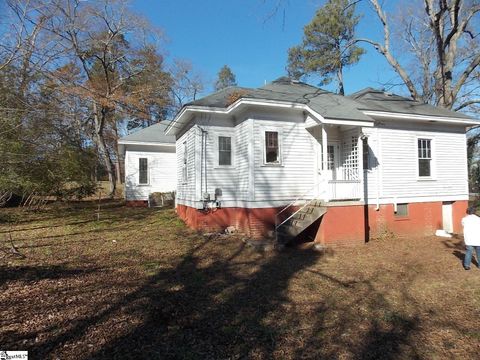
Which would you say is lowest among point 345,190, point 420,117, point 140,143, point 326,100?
point 345,190

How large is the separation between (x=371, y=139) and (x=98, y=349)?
A: 1115 cm

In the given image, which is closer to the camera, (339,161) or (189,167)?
(339,161)

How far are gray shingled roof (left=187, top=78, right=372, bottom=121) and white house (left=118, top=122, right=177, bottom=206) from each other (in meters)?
8.67

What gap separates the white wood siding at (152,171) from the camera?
69.8 ft

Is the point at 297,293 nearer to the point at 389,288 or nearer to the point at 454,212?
the point at 389,288

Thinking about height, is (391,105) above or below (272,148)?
above

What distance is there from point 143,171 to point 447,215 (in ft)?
54.5

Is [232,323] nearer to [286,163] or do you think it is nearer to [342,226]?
[342,226]

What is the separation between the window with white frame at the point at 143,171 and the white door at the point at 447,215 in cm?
1622

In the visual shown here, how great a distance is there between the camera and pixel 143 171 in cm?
2156

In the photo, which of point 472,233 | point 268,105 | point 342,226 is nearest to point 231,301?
point 342,226

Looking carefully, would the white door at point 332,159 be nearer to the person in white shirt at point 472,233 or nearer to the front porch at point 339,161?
the front porch at point 339,161

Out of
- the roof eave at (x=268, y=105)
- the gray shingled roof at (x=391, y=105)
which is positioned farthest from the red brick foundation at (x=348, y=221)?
the gray shingled roof at (x=391, y=105)

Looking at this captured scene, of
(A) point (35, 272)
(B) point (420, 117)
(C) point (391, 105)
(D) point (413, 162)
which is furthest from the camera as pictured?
(C) point (391, 105)
